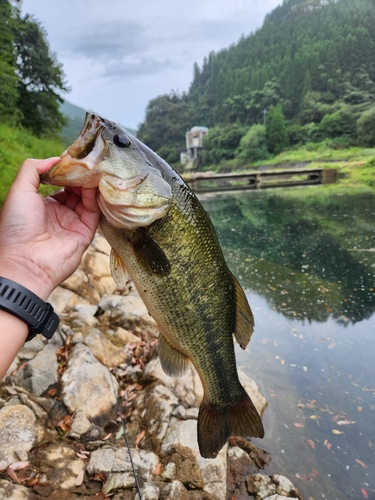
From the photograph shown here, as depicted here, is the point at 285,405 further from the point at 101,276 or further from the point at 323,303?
the point at 101,276

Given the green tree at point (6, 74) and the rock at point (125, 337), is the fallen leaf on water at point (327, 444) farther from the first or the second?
the green tree at point (6, 74)

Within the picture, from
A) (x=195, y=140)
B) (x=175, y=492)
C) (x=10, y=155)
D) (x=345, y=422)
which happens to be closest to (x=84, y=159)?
(x=175, y=492)

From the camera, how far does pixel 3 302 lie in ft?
4.90

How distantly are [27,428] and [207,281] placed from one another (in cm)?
228

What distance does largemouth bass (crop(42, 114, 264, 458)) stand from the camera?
1.69 meters

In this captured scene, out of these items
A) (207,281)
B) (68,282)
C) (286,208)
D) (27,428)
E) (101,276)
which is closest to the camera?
(207,281)

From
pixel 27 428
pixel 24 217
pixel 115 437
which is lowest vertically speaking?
pixel 115 437

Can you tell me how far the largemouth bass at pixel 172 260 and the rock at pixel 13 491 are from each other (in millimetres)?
1373

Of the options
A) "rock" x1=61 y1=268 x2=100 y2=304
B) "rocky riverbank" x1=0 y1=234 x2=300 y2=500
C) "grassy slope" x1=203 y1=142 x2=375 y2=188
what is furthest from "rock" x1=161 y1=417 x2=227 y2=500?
"grassy slope" x1=203 y1=142 x2=375 y2=188

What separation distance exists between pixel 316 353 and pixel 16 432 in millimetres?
4329

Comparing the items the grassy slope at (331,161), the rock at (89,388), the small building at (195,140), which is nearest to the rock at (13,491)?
the rock at (89,388)

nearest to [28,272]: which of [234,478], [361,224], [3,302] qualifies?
[3,302]

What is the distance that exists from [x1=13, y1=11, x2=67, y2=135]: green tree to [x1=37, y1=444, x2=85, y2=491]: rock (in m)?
22.9

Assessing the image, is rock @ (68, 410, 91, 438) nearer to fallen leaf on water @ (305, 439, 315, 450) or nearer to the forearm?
the forearm
